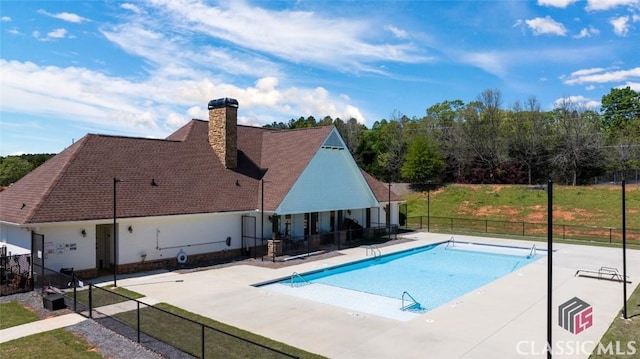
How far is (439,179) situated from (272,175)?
32874mm

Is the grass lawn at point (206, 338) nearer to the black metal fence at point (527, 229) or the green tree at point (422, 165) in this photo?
the black metal fence at point (527, 229)

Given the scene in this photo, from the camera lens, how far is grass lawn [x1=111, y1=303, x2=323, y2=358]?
32.0 ft

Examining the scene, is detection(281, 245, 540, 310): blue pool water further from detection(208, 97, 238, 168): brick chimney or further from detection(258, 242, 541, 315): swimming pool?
detection(208, 97, 238, 168): brick chimney

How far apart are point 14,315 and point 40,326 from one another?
1.58 meters

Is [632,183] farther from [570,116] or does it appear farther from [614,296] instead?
[614,296]

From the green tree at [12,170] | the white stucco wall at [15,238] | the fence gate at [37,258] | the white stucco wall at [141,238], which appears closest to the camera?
the fence gate at [37,258]

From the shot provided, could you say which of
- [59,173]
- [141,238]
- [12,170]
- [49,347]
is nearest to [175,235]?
[141,238]

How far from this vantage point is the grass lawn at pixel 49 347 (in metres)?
9.86

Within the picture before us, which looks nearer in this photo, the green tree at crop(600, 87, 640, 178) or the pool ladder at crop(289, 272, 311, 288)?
the pool ladder at crop(289, 272, 311, 288)

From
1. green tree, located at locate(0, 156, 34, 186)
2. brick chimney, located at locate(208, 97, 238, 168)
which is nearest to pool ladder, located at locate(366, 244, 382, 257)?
brick chimney, located at locate(208, 97, 238, 168)

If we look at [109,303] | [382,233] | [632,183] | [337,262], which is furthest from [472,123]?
[109,303]

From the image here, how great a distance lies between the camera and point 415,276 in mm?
20906

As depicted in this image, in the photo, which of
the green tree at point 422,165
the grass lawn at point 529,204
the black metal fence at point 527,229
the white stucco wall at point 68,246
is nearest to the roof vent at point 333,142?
the black metal fence at point 527,229

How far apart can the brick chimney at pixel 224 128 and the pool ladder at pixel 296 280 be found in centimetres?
886
